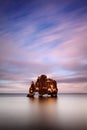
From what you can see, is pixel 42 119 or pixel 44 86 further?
pixel 44 86

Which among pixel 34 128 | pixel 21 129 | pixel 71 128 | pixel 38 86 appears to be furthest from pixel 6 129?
A: pixel 38 86

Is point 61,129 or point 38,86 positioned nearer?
point 61,129

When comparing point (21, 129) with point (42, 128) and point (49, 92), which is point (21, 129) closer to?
point (42, 128)

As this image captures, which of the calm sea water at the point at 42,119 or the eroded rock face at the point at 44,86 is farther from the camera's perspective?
the eroded rock face at the point at 44,86

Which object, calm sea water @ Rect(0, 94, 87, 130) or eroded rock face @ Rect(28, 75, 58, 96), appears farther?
eroded rock face @ Rect(28, 75, 58, 96)

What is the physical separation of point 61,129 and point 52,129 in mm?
1375

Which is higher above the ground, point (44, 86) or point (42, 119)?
point (44, 86)

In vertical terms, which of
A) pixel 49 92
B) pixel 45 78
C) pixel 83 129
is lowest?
pixel 83 129

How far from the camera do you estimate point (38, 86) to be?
15575 cm

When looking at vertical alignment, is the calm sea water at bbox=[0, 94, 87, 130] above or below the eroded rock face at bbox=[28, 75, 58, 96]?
below

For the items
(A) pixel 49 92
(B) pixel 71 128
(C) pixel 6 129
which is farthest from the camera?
(A) pixel 49 92

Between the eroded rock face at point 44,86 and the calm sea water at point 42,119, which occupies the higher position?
the eroded rock face at point 44,86

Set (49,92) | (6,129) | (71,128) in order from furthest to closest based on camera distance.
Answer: (49,92) → (71,128) → (6,129)

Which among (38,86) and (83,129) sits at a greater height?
(38,86)
